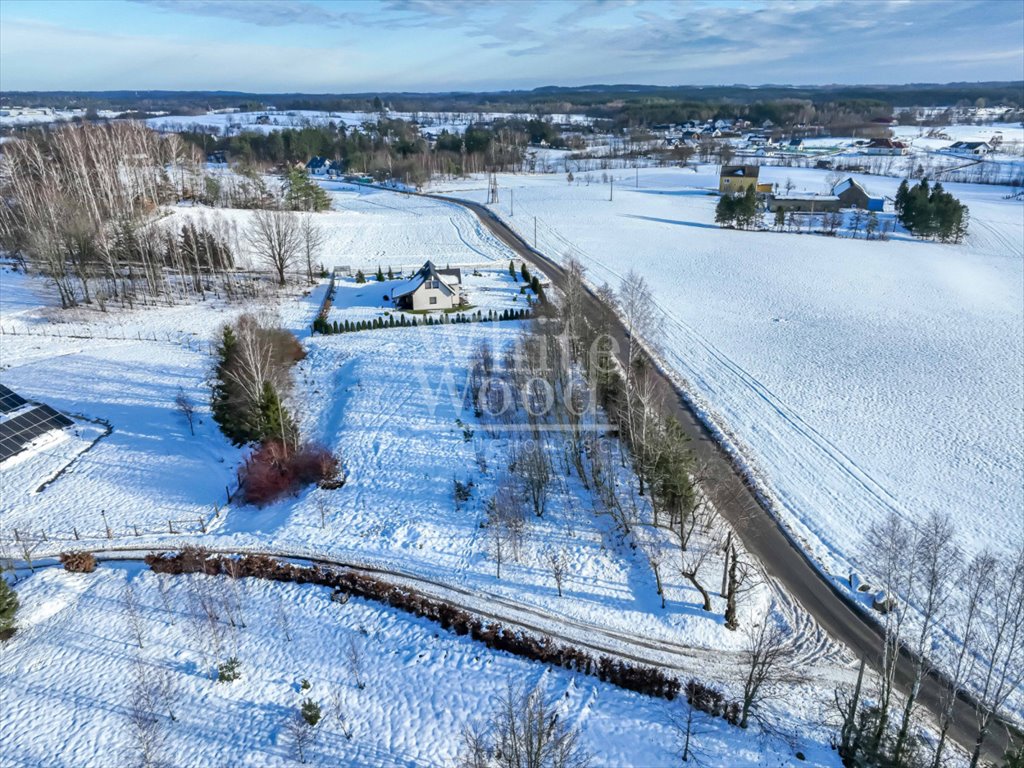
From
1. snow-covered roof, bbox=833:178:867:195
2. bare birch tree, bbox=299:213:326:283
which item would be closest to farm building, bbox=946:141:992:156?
snow-covered roof, bbox=833:178:867:195

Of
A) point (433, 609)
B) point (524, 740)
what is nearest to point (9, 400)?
point (433, 609)

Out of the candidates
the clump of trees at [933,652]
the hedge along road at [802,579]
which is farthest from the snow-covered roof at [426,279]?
the clump of trees at [933,652]

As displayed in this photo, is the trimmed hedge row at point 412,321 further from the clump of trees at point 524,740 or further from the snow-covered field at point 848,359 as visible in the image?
the clump of trees at point 524,740

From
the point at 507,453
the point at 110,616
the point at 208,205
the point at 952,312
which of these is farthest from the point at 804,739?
the point at 208,205

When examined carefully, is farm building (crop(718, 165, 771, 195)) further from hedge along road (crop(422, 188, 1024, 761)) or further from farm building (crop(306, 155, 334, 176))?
farm building (crop(306, 155, 334, 176))

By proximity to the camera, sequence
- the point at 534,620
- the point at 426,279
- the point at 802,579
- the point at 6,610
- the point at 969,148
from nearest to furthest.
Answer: the point at 6,610
the point at 534,620
the point at 802,579
the point at 426,279
the point at 969,148

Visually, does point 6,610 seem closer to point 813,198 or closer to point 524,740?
point 524,740
